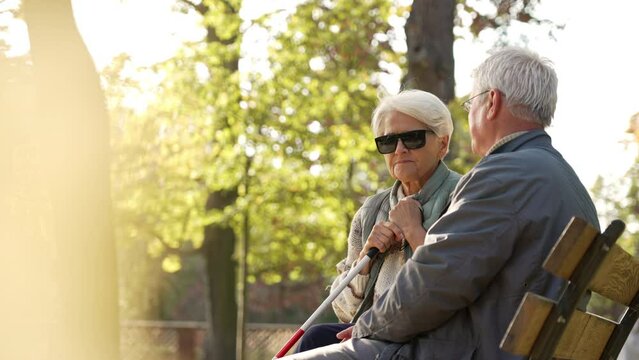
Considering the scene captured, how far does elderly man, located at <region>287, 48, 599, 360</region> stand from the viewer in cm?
396

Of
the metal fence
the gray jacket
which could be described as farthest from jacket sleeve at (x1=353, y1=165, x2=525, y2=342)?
the metal fence

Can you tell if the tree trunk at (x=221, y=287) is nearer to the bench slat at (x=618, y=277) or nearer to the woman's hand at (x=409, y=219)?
the woman's hand at (x=409, y=219)

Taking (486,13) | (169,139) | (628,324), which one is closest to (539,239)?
(628,324)

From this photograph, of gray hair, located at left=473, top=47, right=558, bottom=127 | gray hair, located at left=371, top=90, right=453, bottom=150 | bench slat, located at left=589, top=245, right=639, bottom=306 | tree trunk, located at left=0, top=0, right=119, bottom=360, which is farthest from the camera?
tree trunk, located at left=0, top=0, right=119, bottom=360

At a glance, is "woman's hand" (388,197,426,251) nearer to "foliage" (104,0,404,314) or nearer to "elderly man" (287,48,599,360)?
"elderly man" (287,48,599,360)

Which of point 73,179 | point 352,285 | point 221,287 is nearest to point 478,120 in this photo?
point 352,285

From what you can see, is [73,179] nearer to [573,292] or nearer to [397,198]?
[397,198]

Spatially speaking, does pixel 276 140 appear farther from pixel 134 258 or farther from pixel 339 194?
pixel 134 258

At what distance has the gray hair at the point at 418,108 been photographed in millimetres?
5371

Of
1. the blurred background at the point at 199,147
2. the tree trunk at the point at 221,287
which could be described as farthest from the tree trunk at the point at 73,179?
the tree trunk at the point at 221,287

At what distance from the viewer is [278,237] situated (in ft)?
72.3

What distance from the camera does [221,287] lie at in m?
21.8

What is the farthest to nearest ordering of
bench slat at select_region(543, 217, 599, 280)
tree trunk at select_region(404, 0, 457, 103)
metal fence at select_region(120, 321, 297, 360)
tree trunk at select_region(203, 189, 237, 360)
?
metal fence at select_region(120, 321, 297, 360) < tree trunk at select_region(203, 189, 237, 360) < tree trunk at select_region(404, 0, 457, 103) < bench slat at select_region(543, 217, 599, 280)

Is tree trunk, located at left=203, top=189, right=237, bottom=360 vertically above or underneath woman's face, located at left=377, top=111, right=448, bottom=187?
underneath
